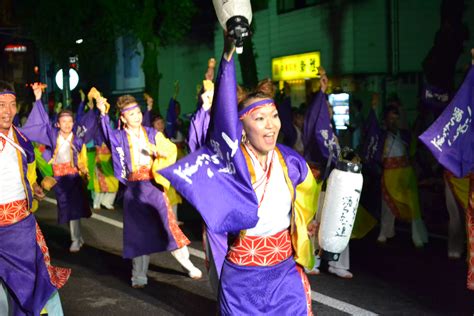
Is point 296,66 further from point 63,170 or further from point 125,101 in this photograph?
point 125,101

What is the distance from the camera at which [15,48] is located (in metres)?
37.1

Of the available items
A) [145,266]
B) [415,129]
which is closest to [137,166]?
[145,266]

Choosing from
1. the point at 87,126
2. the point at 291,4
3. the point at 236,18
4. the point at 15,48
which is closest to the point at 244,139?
the point at 236,18

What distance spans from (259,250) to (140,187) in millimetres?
3599

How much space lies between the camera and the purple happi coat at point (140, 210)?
7.27m

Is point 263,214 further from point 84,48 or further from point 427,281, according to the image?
point 84,48

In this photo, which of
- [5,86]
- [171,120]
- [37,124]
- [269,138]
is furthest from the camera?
[171,120]

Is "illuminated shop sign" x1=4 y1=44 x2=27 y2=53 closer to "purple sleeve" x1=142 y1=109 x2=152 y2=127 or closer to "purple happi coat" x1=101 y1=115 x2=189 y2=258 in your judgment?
"purple sleeve" x1=142 y1=109 x2=152 y2=127

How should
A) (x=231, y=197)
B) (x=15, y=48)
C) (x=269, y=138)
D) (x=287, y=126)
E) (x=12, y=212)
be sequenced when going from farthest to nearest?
1. (x=15, y=48)
2. (x=287, y=126)
3. (x=12, y=212)
4. (x=269, y=138)
5. (x=231, y=197)

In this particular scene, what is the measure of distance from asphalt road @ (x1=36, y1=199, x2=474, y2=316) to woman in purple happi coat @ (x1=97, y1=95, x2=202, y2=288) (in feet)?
1.30

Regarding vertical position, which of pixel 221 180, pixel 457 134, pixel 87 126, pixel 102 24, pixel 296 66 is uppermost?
pixel 102 24

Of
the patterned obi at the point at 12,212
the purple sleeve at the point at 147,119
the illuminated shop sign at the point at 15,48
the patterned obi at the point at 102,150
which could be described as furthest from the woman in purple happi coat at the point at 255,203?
the illuminated shop sign at the point at 15,48

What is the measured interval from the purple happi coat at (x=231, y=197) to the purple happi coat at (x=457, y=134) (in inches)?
90.9

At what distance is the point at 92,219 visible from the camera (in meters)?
11.6
